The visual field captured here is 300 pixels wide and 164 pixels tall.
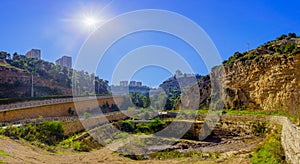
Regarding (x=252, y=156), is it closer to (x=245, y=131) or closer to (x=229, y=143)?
(x=229, y=143)

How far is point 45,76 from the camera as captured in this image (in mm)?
45875

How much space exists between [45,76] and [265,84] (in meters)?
37.4

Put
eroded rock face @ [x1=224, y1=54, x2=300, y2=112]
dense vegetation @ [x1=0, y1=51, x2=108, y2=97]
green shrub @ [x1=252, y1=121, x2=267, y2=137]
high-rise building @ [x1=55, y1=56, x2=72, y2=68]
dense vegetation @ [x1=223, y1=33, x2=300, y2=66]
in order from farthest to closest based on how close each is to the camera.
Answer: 1. high-rise building @ [x1=55, y1=56, x2=72, y2=68]
2. dense vegetation @ [x1=0, y1=51, x2=108, y2=97]
3. dense vegetation @ [x1=223, y1=33, x2=300, y2=66]
4. eroded rock face @ [x1=224, y1=54, x2=300, y2=112]
5. green shrub @ [x1=252, y1=121, x2=267, y2=137]

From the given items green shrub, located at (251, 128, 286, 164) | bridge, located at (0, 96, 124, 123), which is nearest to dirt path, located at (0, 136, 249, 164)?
green shrub, located at (251, 128, 286, 164)

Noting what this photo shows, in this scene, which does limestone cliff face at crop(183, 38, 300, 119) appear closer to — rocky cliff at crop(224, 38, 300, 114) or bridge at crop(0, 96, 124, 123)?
rocky cliff at crop(224, 38, 300, 114)

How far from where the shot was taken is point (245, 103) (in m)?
25.9

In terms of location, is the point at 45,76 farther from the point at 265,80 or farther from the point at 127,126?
the point at 265,80

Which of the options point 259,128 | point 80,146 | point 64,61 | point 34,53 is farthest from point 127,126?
point 64,61

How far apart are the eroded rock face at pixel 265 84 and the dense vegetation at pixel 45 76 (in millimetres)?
23017

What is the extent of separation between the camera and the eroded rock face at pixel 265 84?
20.1 metres

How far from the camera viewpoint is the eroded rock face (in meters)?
20.1

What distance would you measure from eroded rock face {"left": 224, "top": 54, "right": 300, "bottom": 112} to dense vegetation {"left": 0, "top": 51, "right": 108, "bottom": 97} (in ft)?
75.5

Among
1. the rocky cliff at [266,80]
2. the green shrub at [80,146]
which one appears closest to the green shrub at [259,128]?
the rocky cliff at [266,80]

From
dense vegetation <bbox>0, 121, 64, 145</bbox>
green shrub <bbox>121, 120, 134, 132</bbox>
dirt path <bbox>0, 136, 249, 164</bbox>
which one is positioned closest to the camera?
dirt path <bbox>0, 136, 249, 164</bbox>
